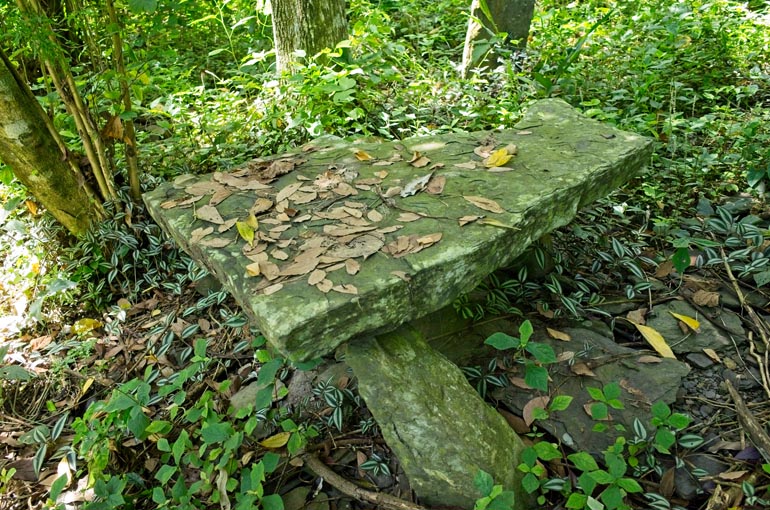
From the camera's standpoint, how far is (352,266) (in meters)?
1.79

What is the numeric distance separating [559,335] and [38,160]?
2.75 meters

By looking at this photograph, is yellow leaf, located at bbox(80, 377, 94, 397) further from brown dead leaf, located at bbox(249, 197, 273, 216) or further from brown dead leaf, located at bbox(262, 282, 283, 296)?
brown dead leaf, located at bbox(262, 282, 283, 296)

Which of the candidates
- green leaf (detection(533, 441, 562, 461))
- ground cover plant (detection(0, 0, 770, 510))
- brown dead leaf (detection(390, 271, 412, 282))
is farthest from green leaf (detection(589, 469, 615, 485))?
brown dead leaf (detection(390, 271, 412, 282))

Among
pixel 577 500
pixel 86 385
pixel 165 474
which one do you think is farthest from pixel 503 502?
pixel 86 385

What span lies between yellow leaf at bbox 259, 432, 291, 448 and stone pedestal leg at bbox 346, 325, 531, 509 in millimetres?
429

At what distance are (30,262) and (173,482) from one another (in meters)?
1.68

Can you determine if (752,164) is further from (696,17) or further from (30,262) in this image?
(30,262)

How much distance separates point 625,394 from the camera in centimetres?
213

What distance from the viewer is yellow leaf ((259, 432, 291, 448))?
207cm

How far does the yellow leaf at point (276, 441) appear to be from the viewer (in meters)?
2.07

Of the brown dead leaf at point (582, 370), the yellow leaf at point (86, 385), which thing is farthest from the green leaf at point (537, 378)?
the yellow leaf at point (86, 385)

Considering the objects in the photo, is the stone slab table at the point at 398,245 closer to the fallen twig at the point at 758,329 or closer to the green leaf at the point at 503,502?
the green leaf at the point at 503,502

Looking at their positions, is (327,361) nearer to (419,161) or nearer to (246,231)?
(246,231)

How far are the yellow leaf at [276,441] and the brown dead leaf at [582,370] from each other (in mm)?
1149
